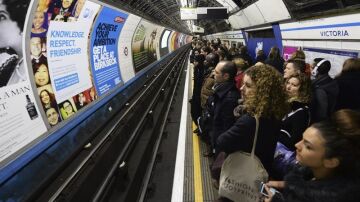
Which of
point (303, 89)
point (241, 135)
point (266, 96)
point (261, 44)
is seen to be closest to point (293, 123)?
point (303, 89)

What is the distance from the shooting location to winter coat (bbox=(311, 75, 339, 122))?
3.42m

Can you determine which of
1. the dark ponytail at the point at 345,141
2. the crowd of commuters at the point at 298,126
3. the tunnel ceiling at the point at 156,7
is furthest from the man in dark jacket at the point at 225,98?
the tunnel ceiling at the point at 156,7

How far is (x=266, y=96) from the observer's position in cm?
240

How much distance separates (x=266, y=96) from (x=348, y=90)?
6.15 ft

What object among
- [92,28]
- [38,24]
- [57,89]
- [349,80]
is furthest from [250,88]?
[92,28]

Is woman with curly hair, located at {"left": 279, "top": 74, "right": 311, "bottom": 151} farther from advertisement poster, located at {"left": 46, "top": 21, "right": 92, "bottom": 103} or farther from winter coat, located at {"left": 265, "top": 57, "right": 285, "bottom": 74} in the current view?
advertisement poster, located at {"left": 46, "top": 21, "right": 92, "bottom": 103}

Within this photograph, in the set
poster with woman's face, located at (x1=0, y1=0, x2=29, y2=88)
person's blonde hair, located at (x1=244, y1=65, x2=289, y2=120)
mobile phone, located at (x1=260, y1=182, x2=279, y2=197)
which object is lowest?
mobile phone, located at (x1=260, y1=182, x2=279, y2=197)

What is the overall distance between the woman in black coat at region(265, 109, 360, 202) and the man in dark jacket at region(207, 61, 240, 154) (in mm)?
1328

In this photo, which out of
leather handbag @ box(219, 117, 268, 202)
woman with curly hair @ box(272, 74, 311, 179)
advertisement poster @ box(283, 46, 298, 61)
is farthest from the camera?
advertisement poster @ box(283, 46, 298, 61)

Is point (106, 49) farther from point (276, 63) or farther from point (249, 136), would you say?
point (249, 136)

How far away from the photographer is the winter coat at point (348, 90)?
3719mm

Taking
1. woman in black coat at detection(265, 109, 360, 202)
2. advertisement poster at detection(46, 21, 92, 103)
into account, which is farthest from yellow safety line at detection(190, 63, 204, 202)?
woman in black coat at detection(265, 109, 360, 202)

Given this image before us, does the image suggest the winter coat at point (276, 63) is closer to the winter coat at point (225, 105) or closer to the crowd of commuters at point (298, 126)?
the crowd of commuters at point (298, 126)

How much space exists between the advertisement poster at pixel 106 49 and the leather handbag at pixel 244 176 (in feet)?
15.1
